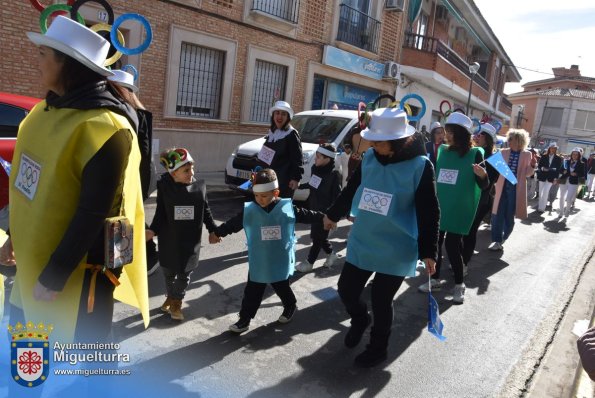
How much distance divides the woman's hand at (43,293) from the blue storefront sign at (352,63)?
1489 centimetres

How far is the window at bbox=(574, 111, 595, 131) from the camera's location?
5342 centimetres

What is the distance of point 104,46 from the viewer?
2.11m

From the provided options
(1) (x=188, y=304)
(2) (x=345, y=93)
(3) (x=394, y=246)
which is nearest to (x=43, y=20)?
(1) (x=188, y=304)

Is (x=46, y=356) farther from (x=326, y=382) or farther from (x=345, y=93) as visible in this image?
(x=345, y=93)

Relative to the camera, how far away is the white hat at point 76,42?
198 cm

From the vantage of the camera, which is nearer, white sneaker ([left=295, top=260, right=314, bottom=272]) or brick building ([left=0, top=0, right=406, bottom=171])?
white sneaker ([left=295, top=260, right=314, bottom=272])

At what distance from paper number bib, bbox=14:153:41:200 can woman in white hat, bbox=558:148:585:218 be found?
1214 centimetres

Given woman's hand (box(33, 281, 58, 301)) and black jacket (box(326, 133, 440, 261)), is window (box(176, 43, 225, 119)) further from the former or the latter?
woman's hand (box(33, 281, 58, 301))

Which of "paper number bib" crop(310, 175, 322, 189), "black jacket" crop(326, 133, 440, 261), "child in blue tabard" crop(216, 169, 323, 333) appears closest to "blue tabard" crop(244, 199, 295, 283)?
"child in blue tabard" crop(216, 169, 323, 333)

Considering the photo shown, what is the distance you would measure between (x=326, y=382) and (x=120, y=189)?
200 centimetres

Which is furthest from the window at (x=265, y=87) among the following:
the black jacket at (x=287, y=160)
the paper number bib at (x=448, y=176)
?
the paper number bib at (x=448, y=176)

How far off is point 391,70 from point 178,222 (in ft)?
55.2

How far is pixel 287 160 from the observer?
5.67 meters

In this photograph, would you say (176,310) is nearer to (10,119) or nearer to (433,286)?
(433,286)
